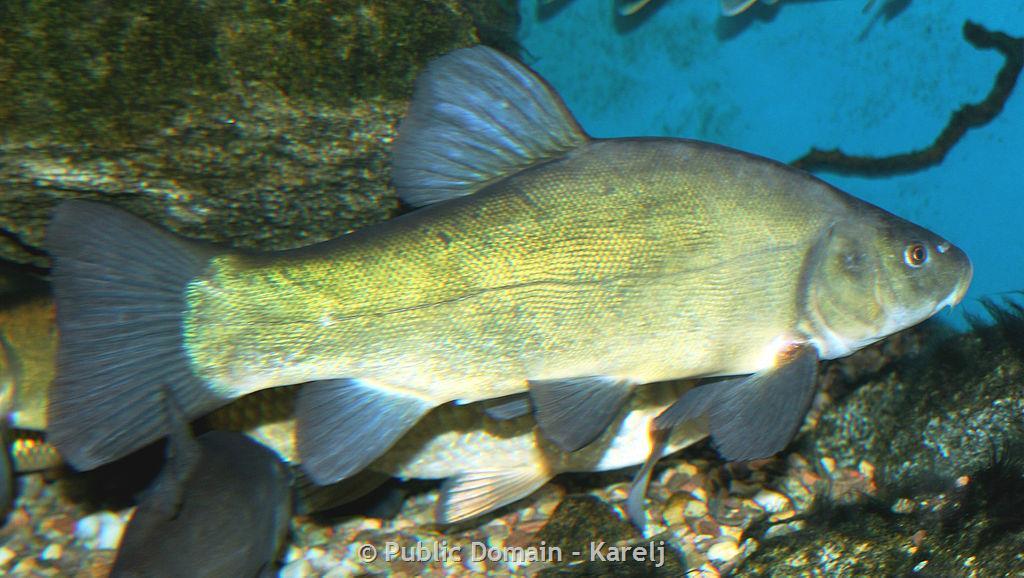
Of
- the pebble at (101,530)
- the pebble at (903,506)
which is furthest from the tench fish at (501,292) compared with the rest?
the pebble at (101,530)

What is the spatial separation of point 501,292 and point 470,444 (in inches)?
38.1

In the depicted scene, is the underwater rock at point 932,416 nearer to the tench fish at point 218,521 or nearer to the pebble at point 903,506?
the pebble at point 903,506

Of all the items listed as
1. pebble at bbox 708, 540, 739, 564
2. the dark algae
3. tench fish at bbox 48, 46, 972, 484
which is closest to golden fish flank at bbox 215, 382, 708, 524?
pebble at bbox 708, 540, 739, 564

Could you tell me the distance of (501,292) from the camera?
2.37 metres

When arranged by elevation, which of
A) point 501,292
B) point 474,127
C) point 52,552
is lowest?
point 52,552

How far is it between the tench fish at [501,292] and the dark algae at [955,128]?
1.47 m

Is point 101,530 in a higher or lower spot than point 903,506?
lower

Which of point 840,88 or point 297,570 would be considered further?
point 840,88

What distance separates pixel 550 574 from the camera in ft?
9.41

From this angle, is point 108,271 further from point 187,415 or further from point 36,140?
point 36,140

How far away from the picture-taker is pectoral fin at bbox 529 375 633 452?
2.41m

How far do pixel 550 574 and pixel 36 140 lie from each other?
7.81 ft

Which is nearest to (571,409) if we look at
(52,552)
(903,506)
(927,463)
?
(903,506)

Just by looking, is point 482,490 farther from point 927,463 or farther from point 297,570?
point 927,463
